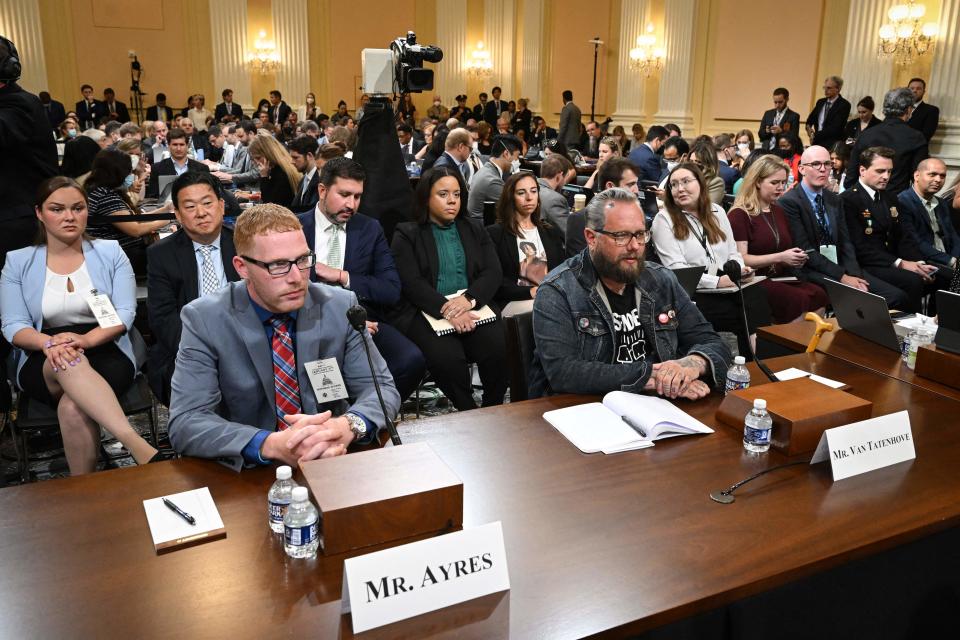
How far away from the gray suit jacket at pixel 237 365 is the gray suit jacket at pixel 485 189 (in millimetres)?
3420

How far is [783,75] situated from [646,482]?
1148 cm

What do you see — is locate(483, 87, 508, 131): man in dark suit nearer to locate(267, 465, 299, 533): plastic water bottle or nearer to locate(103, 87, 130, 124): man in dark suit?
locate(103, 87, 130, 124): man in dark suit

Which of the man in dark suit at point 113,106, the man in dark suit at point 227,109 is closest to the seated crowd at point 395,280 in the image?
the man in dark suit at point 227,109

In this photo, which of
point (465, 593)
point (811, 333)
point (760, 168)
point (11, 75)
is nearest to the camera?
point (465, 593)

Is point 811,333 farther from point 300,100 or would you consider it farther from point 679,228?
point 300,100

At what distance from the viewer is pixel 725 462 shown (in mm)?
1931

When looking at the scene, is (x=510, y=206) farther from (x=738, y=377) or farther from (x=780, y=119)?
(x=780, y=119)

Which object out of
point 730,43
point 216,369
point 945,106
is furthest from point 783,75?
point 216,369

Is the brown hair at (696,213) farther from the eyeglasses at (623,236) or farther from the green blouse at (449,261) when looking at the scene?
the eyeglasses at (623,236)

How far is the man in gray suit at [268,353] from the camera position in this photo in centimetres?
203

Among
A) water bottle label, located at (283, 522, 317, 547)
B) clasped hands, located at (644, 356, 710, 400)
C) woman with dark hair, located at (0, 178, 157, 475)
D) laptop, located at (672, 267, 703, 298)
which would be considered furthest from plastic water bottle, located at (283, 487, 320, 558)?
laptop, located at (672, 267, 703, 298)

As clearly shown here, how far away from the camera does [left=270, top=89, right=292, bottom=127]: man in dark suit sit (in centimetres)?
1464

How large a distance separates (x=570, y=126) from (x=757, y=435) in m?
11.1

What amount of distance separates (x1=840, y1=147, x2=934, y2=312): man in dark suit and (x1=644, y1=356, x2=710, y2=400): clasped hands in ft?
10.0
